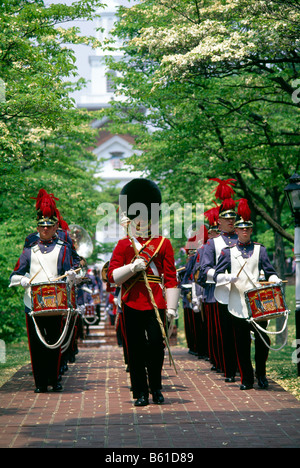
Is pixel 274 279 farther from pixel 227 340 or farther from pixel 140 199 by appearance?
pixel 140 199

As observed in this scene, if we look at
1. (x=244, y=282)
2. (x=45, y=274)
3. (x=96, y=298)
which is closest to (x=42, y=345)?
(x=45, y=274)

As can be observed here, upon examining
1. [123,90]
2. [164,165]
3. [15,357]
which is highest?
[123,90]

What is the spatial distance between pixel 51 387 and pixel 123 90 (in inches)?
425

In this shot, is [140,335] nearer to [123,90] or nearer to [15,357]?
[15,357]

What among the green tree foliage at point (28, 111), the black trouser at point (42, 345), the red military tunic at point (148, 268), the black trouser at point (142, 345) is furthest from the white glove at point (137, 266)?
the green tree foliage at point (28, 111)

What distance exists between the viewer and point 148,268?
963 centimetres

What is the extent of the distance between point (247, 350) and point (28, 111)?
527 centimetres

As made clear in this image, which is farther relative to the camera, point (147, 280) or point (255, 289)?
point (255, 289)

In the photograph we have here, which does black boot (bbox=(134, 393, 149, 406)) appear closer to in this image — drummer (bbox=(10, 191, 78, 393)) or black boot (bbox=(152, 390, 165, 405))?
black boot (bbox=(152, 390, 165, 405))

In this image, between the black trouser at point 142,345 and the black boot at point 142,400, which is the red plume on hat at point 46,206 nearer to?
the black trouser at point 142,345

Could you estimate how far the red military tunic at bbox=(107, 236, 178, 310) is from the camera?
9.55 m

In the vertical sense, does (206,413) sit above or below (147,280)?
below

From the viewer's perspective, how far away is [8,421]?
8.57 m
